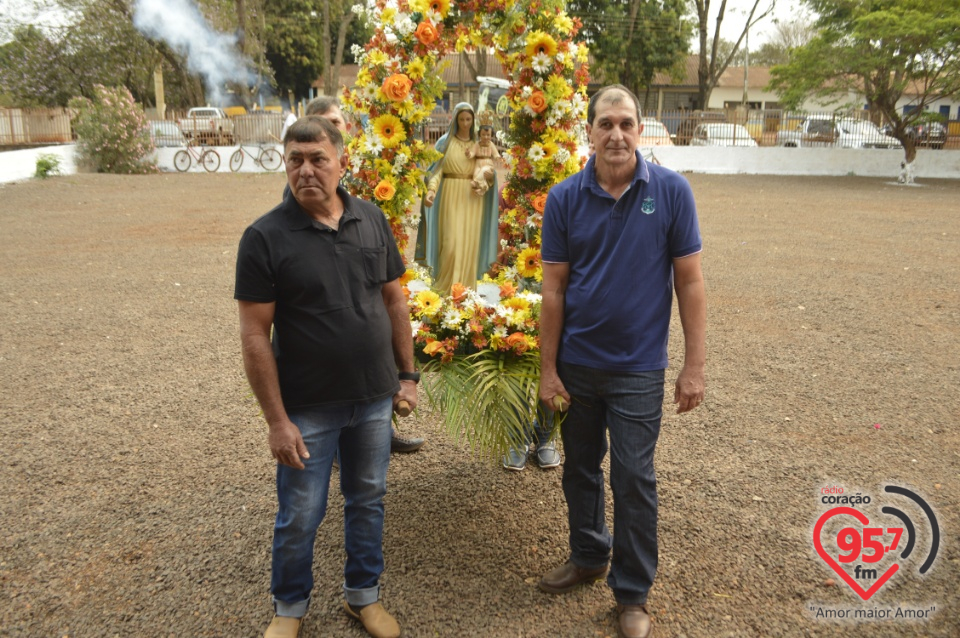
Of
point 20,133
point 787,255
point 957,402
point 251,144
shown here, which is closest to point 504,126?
point 957,402

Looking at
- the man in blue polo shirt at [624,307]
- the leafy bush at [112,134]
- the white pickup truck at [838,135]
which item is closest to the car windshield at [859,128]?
the white pickup truck at [838,135]

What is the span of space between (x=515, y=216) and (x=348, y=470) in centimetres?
222

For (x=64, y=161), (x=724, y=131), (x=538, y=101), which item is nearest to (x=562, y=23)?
(x=538, y=101)

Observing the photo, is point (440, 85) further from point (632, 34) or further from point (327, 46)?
point (632, 34)

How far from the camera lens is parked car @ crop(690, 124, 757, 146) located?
2695 centimetres

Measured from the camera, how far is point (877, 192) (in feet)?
62.2

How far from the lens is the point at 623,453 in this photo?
2807mm

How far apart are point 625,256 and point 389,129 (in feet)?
6.95

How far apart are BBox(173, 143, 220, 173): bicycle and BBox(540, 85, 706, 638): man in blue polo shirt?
79.1 ft

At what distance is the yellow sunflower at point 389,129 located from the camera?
172 inches

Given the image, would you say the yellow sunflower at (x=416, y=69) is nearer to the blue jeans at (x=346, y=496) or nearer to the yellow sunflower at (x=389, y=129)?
the yellow sunflower at (x=389, y=129)

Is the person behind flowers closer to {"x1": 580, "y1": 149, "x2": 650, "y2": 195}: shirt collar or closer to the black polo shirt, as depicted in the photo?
{"x1": 580, "y1": 149, "x2": 650, "y2": 195}: shirt collar

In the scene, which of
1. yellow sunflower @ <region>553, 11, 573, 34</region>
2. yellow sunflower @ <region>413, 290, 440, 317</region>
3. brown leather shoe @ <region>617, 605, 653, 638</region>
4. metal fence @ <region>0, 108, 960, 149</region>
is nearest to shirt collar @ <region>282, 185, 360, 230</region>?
yellow sunflower @ <region>413, 290, 440, 317</region>

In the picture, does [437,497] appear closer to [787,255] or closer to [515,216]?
[515,216]
